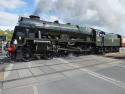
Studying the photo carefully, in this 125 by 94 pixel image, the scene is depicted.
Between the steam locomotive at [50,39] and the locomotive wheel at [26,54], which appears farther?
the steam locomotive at [50,39]

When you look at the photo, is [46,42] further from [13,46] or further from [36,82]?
[36,82]

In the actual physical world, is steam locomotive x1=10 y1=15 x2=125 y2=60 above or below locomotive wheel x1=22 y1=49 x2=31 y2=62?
above

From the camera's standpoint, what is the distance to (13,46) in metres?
20.2

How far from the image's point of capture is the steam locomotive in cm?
2086

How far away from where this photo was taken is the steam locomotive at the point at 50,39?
2086 centimetres

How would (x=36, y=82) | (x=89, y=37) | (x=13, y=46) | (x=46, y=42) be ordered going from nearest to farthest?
(x=36, y=82) → (x=13, y=46) → (x=46, y=42) → (x=89, y=37)

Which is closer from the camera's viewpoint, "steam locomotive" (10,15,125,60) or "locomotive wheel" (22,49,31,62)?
"locomotive wheel" (22,49,31,62)

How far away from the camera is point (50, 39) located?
2300 cm

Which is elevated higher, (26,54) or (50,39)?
(50,39)

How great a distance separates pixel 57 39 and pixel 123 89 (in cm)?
1472

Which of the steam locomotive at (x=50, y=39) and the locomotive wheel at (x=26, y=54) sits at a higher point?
the steam locomotive at (x=50, y=39)

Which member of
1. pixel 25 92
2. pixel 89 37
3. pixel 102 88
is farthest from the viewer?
pixel 89 37

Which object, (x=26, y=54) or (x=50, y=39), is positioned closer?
(x=26, y=54)

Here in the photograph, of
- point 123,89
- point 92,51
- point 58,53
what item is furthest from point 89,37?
point 123,89
